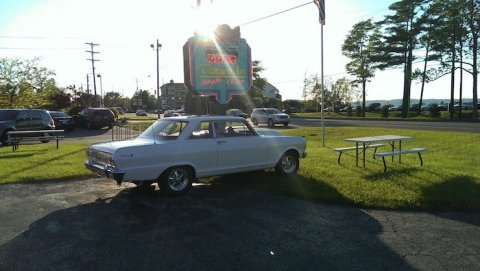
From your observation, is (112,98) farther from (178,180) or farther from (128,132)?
(178,180)

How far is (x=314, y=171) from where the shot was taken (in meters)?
10.0

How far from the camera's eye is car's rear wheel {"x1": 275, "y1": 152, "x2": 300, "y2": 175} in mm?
9734

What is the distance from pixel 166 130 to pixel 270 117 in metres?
27.9

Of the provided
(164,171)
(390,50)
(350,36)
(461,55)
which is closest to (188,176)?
(164,171)

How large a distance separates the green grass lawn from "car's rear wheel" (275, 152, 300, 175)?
0.19m

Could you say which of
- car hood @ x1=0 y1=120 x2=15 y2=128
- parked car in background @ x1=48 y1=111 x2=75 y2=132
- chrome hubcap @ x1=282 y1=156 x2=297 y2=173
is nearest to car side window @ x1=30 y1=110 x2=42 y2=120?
car hood @ x1=0 y1=120 x2=15 y2=128

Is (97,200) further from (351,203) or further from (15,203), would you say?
(351,203)

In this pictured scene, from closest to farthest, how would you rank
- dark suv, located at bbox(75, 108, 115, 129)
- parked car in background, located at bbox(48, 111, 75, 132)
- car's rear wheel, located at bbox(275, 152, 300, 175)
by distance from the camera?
1. car's rear wheel, located at bbox(275, 152, 300, 175)
2. parked car in background, located at bbox(48, 111, 75, 132)
3. dark suv, located at bbox(75, 108, 115, 129)

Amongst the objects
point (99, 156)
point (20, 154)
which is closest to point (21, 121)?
point (20, 154)

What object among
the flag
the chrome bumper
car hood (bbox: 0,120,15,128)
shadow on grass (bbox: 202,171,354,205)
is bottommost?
shadow on grass (bbox: 202,171,354,205)

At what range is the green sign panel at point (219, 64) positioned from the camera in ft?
40.5

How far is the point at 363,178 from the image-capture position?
9.09 meters

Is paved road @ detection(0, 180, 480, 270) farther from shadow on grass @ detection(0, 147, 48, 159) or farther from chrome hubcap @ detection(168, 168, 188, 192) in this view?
shadow on grass @ detection(0, 147, 48, 159)

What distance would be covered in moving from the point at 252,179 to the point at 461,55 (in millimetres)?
39988
